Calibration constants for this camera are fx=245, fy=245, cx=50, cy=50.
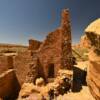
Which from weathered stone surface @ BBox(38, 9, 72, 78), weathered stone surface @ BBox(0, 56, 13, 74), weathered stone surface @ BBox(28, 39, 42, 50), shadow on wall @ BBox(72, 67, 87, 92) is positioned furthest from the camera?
weathered stone surface @ BBox(0, 56, 13, 74)

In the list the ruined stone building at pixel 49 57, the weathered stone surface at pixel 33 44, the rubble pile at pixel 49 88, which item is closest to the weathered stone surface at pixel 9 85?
the ruined stone building at pixel 49 57

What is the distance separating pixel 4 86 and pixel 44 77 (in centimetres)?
393

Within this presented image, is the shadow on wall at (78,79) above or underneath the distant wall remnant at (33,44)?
underneath

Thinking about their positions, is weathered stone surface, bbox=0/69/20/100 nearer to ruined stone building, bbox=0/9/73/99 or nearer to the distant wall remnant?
ruined stone building, bbox=0/9/73/99

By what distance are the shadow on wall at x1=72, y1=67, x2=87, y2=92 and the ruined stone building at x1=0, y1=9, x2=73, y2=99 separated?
1.46 m

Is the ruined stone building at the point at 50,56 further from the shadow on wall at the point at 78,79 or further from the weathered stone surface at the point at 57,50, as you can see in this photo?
the shadow on wall at the point at 78,79

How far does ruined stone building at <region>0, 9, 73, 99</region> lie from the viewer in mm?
23031

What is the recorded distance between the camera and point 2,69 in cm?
2617

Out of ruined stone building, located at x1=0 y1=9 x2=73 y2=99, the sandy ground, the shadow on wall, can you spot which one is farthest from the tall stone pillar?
the sandy ground

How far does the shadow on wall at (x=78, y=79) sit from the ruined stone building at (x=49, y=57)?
1457mm

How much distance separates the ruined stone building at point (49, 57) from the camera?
2303 cm

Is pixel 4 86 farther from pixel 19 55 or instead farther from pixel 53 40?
pixel 53 40

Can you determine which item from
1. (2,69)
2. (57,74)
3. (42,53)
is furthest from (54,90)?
(2,69)

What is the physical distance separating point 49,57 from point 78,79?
3.54 m
